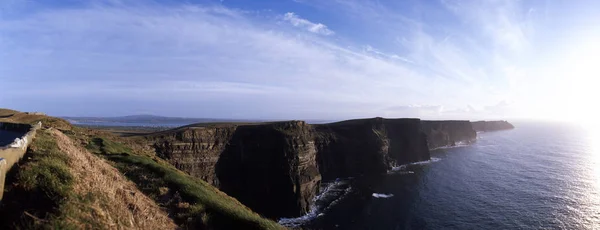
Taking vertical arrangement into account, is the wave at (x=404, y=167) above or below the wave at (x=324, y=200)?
above

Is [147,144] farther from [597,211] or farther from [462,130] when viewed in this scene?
[462,130]

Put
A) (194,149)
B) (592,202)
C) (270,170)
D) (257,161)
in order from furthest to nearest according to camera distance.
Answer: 1. (257,161)
2. (270,170)
3. (194,149)
4. (592,202)

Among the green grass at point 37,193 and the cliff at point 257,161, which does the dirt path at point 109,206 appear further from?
the cliff at point 257,161

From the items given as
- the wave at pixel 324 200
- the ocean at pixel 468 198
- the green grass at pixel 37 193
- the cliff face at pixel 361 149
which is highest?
the green grass at pixel 37 193

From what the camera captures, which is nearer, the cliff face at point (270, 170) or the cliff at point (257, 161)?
the cliff at point (257, 161)

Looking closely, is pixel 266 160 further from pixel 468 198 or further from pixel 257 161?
pixel 468 198

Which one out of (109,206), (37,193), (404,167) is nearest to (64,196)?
(37,193)

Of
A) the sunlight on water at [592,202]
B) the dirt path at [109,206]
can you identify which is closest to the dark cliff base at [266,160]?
the sunlight on water at [592,202]
